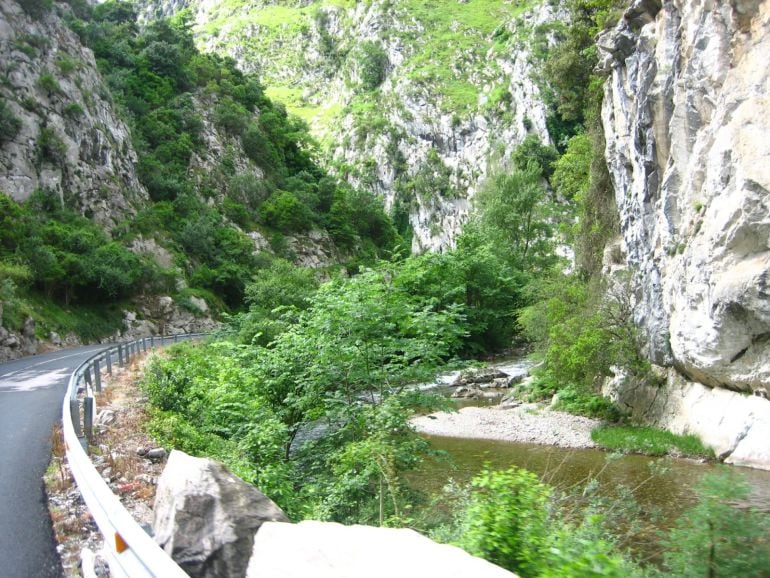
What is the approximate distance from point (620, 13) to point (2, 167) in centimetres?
3716

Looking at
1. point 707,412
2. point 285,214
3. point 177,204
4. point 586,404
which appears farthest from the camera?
point 285,214

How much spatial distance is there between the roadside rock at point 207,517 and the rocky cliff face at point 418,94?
214 feet

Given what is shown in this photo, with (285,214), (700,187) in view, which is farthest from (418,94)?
(700,187)

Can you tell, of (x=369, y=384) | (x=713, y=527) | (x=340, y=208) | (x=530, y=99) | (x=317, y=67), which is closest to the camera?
(x=713, y=527)

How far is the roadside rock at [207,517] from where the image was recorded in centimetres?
462

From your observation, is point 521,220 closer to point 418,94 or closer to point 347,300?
point 347,300

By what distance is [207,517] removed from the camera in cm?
486

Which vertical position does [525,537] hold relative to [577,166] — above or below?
below

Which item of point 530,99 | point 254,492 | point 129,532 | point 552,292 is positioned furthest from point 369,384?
point 530,99

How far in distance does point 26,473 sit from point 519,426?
16183 millimetres

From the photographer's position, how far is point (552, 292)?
979 inches

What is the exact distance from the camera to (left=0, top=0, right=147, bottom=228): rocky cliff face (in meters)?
38.2

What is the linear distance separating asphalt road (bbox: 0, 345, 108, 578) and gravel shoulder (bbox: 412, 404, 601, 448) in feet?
34.4

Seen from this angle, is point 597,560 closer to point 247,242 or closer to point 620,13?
point 620,13
